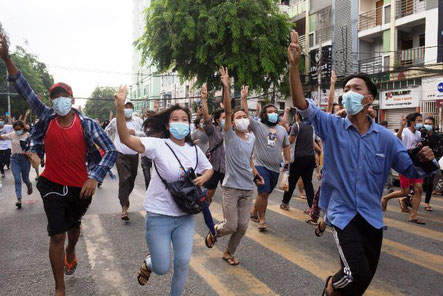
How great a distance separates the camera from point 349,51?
24.9 meters

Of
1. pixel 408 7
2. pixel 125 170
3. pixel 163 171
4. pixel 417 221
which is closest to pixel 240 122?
pixel 163 171

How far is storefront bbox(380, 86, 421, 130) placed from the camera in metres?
19.9

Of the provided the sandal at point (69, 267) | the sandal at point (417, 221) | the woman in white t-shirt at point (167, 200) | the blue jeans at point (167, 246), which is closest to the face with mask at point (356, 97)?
the woman in white t-shirt at point (167, 200)

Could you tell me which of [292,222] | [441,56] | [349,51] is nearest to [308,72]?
[349,51]

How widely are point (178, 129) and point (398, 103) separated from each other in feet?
65.5

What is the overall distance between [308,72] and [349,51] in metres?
3.56

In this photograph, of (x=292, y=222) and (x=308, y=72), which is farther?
(x=308, y=72)

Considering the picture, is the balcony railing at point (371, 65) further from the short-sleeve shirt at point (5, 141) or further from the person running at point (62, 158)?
the person running at point (62, 158)

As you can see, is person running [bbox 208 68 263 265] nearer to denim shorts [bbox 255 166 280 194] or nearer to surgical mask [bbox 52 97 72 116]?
denim shorts [bbox 255 166 280 194]

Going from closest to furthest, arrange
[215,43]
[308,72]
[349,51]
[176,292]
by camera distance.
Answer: [176,292]
[215,43]
[349,51]
[308,72]

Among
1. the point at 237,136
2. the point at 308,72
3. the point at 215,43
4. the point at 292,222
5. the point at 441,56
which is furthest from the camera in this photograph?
the point at 308,72

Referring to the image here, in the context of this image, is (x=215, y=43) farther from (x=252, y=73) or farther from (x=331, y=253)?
(x=331, y=253)

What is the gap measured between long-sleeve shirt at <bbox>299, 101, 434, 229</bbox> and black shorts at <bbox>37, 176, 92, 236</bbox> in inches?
89.3

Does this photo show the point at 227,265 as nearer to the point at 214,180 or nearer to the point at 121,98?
the point at 121,98
